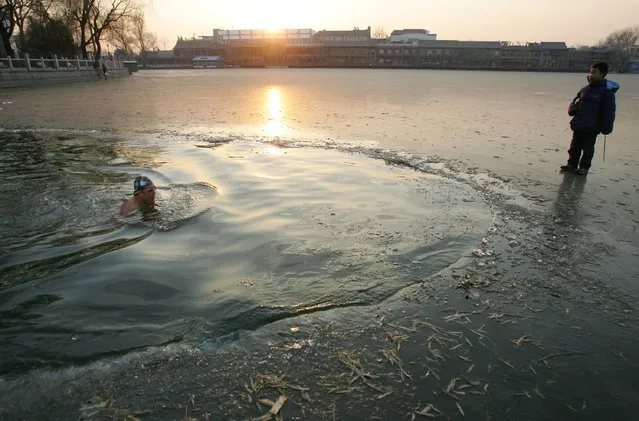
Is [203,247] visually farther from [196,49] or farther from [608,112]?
[196,49]

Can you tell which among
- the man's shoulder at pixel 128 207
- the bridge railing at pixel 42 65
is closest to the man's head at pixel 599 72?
the man's shoulder at pixel 128 207

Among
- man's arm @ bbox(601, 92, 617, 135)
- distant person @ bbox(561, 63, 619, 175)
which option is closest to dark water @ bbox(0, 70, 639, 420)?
distant person @ bbox(561, 63, 619, 175)

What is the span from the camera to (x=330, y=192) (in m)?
6.14

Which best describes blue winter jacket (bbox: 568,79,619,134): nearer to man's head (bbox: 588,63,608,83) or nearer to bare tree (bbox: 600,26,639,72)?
man's head (bbox: 588,63,608,83)

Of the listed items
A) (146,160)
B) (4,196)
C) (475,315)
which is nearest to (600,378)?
(475,315)

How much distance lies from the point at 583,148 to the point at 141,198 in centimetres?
745

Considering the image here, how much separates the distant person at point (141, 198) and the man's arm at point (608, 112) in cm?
748

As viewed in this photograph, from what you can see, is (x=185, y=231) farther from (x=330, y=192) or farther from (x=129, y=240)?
(x=330, y=192)

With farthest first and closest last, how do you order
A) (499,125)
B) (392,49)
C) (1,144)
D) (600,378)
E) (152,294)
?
(392,49)
(499,125)
(1,144)
(152,294)
(600,378)

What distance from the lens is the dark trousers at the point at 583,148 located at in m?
7.14

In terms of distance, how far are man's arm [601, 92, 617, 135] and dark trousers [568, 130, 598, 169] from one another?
192 mm

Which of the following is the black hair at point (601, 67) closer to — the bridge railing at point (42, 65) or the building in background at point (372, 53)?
the bridge railing at point (42, 65)

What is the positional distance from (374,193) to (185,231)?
111 inches

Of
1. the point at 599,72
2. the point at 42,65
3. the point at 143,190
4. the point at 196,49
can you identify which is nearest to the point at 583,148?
the point at 599,72
